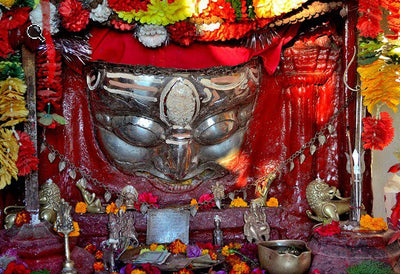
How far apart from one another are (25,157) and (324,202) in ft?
7.45

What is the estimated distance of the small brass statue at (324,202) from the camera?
4566 millimetres

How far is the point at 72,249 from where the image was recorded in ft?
13.3

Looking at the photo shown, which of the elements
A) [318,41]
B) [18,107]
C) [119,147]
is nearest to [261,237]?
[119,147]

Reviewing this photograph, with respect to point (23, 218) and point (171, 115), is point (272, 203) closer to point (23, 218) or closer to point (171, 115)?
point (171, 115)

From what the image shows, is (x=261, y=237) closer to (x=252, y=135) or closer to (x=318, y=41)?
(x=252, y=135)

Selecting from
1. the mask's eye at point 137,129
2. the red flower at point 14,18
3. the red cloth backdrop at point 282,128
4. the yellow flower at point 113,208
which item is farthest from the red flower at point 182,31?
the yellow flower at point 113,208

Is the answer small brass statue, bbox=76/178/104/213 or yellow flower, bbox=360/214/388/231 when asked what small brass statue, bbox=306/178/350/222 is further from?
small brass statue, bbox=76/178/104/213

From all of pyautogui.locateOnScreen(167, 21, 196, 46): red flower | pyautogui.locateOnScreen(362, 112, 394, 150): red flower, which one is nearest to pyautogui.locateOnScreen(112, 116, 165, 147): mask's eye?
pyautogui.locateOnScreen(167, 21, 196, 46): red flower

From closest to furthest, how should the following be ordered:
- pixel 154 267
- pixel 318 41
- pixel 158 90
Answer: pixel 154 267
pixel 158 90
pixel 318 41

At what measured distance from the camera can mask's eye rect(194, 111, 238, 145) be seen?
4.71 meters

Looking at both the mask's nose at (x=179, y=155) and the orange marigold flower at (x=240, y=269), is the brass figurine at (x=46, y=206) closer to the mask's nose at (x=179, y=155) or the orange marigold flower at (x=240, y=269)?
the mask's nose at (x=179, y=155)

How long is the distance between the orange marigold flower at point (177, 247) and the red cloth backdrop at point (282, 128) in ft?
2.01

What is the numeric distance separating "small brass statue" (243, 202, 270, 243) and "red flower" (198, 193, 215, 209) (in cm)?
29

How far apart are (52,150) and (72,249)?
859mm
